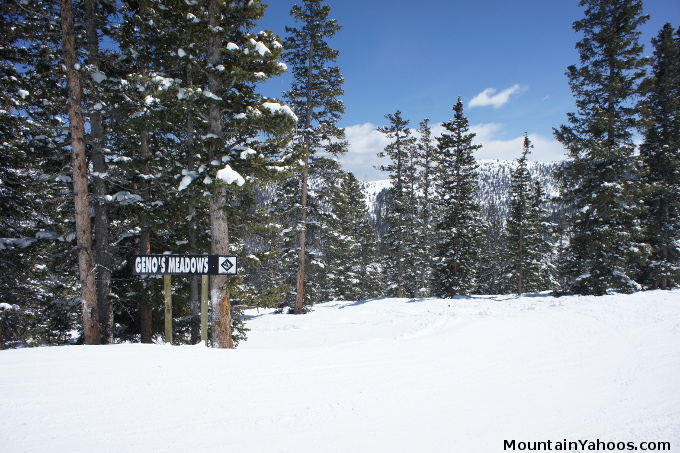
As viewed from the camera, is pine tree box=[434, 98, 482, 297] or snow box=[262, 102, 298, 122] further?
pine tree box=[434, 98, 482, 297]

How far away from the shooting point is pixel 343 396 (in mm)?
5043

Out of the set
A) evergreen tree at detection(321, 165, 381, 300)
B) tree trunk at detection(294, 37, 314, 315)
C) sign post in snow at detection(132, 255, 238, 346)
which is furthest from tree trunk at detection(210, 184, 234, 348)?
evergreen tree at detection(321, 165, 381, 300)

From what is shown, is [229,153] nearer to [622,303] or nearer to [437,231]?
[622,303]

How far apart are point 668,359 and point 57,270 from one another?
54.2ft

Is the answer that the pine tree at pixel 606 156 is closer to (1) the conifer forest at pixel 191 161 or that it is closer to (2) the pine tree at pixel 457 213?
(1) the conifer forest at pixel 191 161

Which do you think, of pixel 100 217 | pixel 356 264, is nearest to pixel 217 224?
pixel 100 217

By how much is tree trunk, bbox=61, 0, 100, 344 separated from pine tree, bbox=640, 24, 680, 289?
2656cm

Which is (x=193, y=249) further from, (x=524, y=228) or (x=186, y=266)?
(x=524, y=228)

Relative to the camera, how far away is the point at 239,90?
9266mm

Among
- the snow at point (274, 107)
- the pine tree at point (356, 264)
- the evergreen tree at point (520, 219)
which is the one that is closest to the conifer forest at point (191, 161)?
the snow at point (274, 107)

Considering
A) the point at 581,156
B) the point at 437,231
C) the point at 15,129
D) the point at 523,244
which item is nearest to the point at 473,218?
the point at 437,231

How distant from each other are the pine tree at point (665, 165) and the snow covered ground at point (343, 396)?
50.1ft

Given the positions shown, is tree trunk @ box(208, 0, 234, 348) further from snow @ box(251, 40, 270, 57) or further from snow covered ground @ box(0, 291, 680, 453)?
snow covered ground @ box(0, 291, 680, 453)

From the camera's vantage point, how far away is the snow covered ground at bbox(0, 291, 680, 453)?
3799mm
